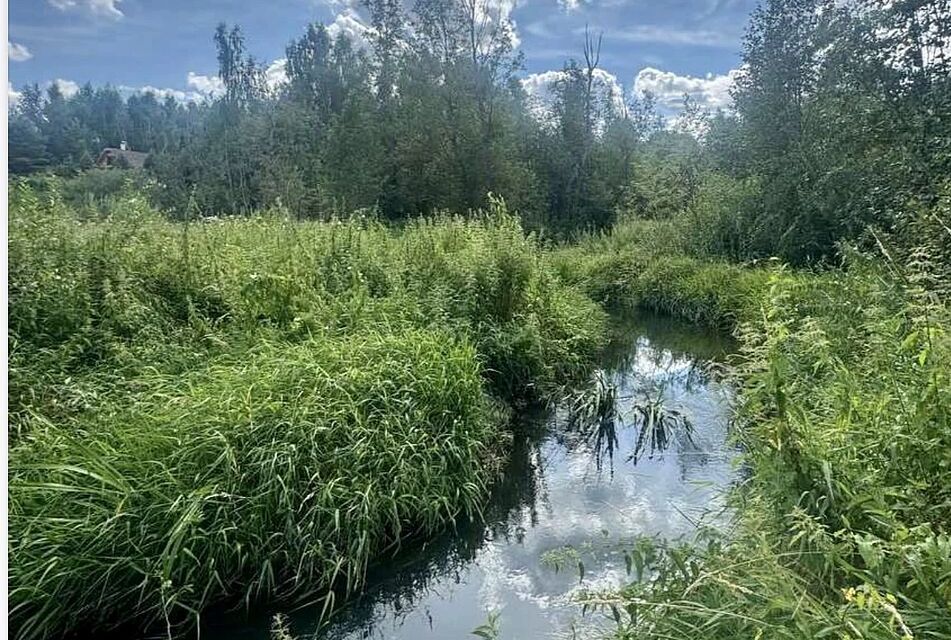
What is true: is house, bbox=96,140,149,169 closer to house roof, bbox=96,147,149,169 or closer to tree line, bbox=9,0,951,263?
house roof, bbox=96,147,149,169

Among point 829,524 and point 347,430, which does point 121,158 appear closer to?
point 347,430

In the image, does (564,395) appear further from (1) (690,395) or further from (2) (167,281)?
(2) (167,281)

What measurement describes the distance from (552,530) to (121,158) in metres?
7.46

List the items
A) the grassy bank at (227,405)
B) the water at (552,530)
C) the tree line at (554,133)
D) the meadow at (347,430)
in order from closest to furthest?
the meadow at (347,430) < the grassy bank at (227,405) < the water at (552,530) < the tree line at (554,133)

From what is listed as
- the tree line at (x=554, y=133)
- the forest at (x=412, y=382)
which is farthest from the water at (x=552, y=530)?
the tree line at (x=554, y=133)

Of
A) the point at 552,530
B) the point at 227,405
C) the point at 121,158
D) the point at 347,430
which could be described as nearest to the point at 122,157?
the point at 121,158

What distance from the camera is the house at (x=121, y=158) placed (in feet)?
21.7

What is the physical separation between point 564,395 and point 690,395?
1.29 metres

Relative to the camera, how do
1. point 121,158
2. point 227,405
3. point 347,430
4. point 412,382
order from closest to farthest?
point 227,405
point 347,430
point 412,382
point 121,158

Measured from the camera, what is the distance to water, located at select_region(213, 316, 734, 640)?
2.82m

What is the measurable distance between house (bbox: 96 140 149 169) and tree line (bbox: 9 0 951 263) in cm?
21

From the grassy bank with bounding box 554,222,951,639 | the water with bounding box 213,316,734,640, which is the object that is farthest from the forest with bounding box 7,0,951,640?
the water with bounding box 213,316,734,640

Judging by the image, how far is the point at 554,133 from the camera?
19.5m

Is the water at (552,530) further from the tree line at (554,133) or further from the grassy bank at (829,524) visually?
the tree line at (554,133)
